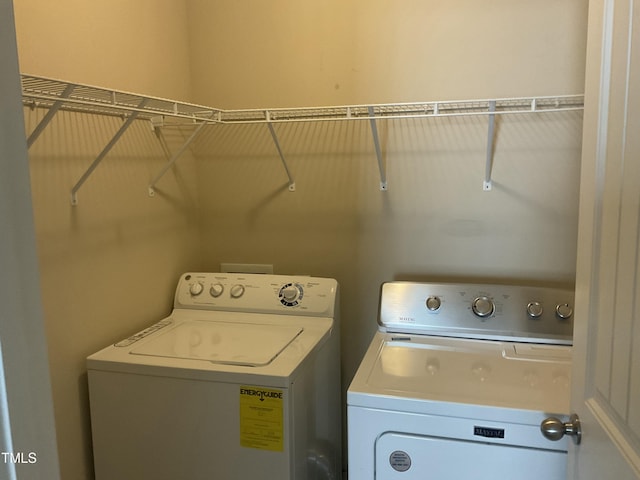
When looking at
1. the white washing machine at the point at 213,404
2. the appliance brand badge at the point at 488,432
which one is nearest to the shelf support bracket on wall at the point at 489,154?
the white washing machine at the point at 213,404

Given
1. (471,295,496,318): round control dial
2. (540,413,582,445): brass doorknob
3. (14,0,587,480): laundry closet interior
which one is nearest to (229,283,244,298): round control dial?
(14,0,587,480): laundry closet interior

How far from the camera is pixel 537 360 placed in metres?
1.56

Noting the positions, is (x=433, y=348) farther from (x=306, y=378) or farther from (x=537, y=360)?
(x=306, y=378)

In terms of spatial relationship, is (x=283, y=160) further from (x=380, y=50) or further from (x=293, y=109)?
(x=380, y=50)

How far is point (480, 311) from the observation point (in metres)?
1.74

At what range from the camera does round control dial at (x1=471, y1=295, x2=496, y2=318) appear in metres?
1.73

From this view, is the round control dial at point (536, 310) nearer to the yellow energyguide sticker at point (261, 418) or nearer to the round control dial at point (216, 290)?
the yellow energyguide sticker at point (261, 418)

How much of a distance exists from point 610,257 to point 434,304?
93cm

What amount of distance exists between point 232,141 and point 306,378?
1.08 metres

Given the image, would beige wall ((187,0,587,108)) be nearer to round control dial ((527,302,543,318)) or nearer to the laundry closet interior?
the laundry closet interior

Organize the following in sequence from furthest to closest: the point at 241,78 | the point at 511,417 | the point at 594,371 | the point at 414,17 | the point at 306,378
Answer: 1. the point at 241,78
2. the point at 414,17
3. the point at 306,378
4. the point at 511,417
5. the point at 594,371

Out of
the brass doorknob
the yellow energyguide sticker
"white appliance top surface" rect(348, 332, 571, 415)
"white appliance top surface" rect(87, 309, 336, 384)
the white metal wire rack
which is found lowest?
the yellow energyguide sticker

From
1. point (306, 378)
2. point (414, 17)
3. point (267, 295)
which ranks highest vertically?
point (414, 17)

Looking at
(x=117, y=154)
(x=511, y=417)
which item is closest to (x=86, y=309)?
(x=117, y=154)
